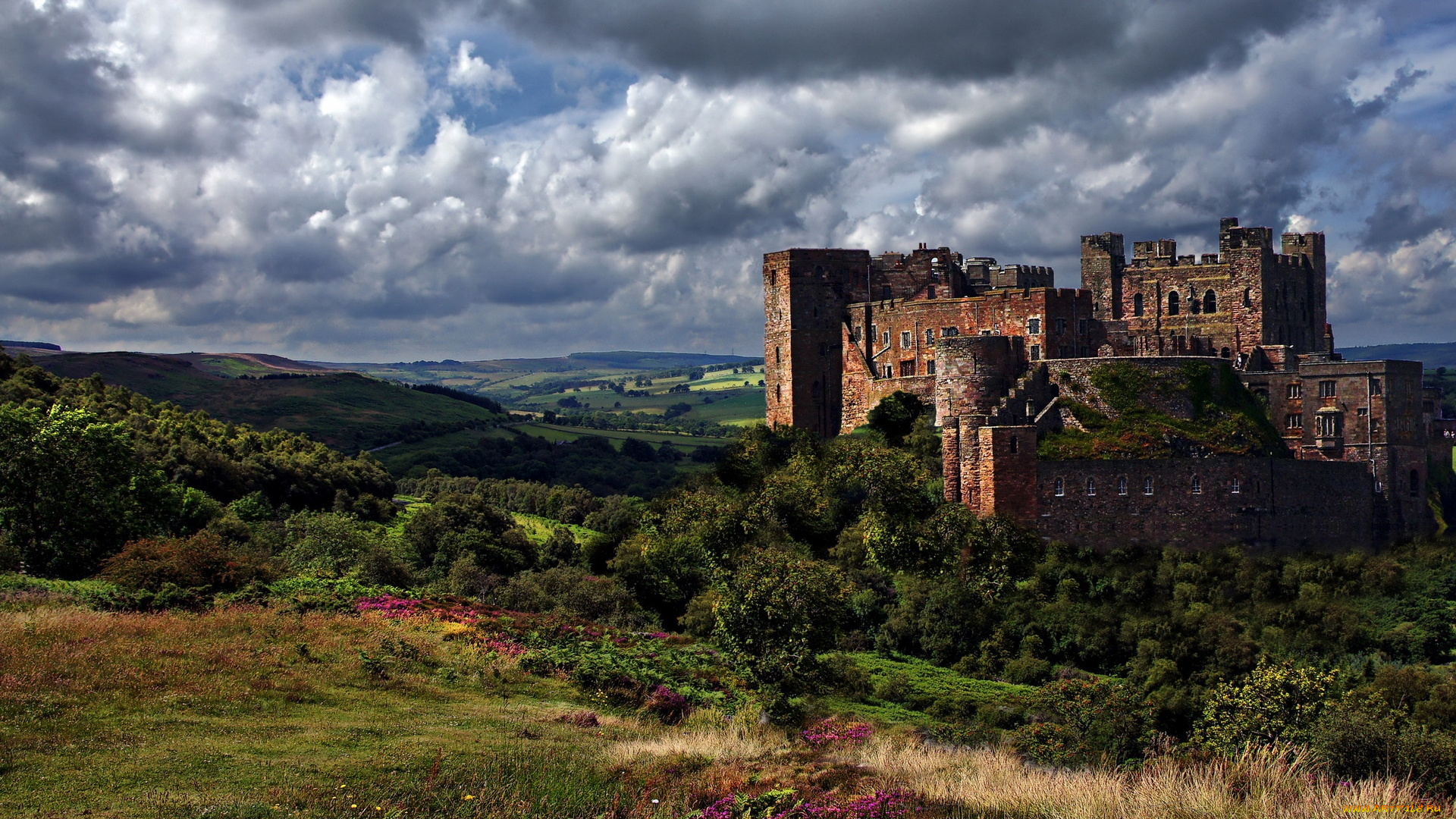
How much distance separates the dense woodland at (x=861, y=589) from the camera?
119 feet

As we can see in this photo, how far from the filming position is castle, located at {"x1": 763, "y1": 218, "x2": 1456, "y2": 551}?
5603cm

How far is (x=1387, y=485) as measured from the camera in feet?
206

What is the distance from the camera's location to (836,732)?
100 ft

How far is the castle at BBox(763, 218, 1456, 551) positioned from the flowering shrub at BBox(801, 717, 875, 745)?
998 inches

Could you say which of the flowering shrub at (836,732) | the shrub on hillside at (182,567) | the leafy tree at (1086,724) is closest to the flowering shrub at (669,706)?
the flowering shrub at (836,732)

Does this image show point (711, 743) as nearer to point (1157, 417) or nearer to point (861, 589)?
point (861, 589)

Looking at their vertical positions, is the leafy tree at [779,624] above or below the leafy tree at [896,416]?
below

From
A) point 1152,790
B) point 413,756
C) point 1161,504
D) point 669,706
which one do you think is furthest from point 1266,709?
point 413,756

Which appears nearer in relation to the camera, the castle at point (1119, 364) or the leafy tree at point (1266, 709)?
the leafy tree at point (1266, 709)

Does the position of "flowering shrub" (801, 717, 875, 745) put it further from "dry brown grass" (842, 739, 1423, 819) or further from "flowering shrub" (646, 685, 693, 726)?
"dry brown grass" (842, 739, 1423, 819)

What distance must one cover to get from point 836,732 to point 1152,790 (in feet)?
43.4

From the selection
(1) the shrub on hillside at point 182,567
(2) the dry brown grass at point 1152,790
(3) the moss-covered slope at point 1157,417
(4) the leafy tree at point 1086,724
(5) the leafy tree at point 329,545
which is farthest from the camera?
(5) the leafy tree at point 329,545

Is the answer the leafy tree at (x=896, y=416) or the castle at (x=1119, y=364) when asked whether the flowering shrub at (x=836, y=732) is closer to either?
the castle at (x=1119, y=364)

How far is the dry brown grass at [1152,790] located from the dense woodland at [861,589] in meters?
8.37
